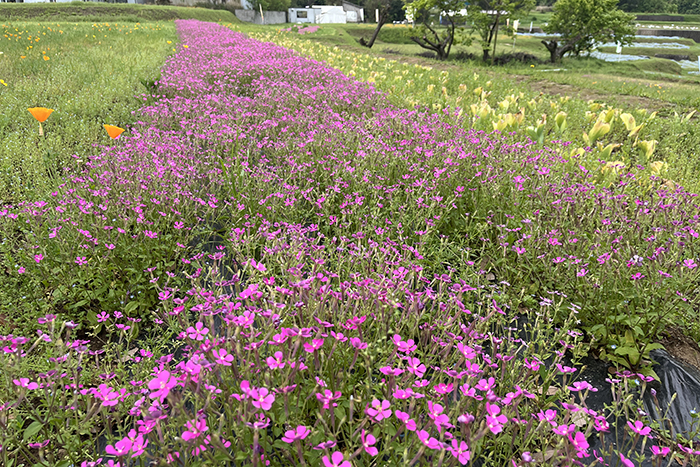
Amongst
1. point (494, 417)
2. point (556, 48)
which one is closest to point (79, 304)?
point (494, 417)

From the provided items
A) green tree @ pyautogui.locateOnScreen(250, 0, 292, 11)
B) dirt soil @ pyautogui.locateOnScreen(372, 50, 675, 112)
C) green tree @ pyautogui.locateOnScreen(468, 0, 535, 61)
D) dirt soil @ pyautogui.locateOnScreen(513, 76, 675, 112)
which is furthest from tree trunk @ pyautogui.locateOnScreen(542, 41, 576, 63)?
green tree @ pyautogui.locateOnScreen(250, 0, 292, 11)

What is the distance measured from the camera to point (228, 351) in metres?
1.44

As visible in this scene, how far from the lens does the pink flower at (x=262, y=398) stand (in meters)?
1.11

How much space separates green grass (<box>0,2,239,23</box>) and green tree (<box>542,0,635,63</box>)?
112 ft

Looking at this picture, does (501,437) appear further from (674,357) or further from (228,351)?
(674,357)

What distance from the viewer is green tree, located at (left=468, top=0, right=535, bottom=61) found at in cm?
2247

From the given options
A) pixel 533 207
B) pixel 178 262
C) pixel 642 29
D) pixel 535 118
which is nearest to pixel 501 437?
pixel 533 207

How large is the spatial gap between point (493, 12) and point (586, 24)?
7942mm

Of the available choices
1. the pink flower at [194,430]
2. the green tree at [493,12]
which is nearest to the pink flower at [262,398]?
the pink flower at [194,430]

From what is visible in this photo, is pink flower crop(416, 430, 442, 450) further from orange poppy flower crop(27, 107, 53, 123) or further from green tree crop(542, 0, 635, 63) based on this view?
green tree crop(542, 0, 635, 63)

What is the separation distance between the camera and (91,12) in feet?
116

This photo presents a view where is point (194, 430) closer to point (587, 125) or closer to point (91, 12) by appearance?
point (587, 125)

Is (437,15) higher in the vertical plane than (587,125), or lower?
higher

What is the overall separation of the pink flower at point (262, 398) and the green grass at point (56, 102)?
310 centimetres
